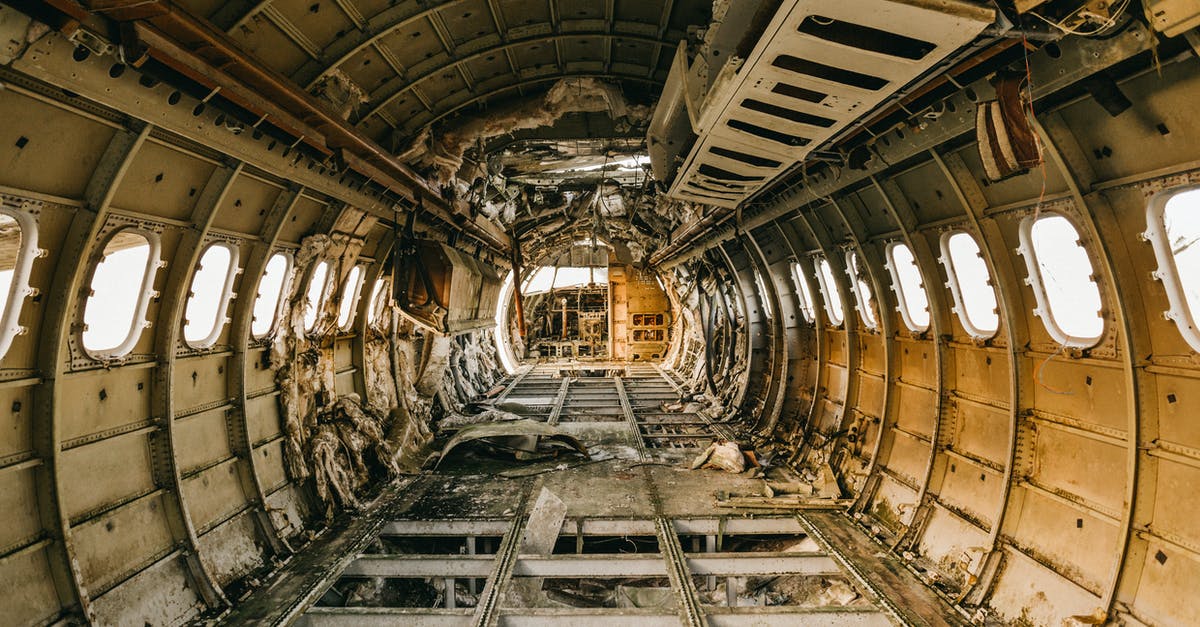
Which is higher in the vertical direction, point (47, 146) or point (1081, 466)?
point (47, 146)

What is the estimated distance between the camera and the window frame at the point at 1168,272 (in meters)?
3.61

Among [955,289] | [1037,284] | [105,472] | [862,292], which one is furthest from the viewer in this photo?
[862,292]

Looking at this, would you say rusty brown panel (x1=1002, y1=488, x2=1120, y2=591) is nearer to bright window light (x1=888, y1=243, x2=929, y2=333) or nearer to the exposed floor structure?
the exposed floor structure

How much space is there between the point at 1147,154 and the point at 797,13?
2981 millimetres

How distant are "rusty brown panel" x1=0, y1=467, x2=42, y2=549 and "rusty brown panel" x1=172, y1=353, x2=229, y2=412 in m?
1.47

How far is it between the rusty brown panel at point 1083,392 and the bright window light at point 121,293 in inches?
357

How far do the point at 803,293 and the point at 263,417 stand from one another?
9.33 m

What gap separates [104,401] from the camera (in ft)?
15.6

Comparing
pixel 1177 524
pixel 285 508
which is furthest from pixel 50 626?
pixel 1177 524

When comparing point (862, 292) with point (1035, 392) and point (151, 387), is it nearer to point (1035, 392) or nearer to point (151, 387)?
point (1035, 392)

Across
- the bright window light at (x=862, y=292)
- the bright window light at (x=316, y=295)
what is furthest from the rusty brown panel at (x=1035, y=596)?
the bright window light at (x=316, y=295)

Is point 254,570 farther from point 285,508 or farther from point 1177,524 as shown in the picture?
point 1177,524

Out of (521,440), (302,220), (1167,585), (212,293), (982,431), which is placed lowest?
(521,440)

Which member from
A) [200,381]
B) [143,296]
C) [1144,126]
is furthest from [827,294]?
[143,296]
